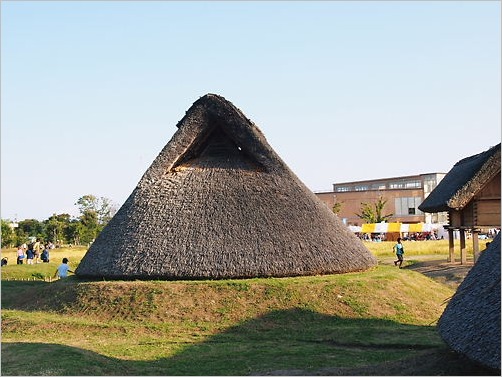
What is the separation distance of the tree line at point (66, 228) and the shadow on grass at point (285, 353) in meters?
47.7

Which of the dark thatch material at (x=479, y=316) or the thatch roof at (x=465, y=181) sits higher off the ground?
the thatch roof at (x=465, y=181)

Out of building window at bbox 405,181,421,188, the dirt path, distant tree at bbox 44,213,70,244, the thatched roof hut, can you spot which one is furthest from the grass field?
building window at bbox 405,181,421,188

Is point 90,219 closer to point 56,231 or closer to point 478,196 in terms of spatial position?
point 56,231

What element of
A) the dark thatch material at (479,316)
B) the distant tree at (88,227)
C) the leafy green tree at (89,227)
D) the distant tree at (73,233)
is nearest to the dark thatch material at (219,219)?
the dark thatch material at (479,316)

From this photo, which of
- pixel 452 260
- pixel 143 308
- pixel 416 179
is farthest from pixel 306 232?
pixel 416 179

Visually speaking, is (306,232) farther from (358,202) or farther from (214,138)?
(358,202)

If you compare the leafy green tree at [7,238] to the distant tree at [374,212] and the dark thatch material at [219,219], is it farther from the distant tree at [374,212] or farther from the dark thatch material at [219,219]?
the dark thatch material at [219,219]

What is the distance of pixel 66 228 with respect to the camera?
69.1 m

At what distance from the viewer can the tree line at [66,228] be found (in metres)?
62.9

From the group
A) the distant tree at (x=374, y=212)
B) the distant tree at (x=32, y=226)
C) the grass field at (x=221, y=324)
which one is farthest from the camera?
the distant tree at (x=32, y=226)

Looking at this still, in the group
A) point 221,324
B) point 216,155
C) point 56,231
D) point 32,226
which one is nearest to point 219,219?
point 216,155

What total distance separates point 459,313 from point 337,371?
2942 mm

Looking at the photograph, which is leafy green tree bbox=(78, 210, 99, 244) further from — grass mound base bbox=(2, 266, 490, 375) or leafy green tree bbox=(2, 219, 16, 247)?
grass mound base bbox=(2, 266, 490, 375)

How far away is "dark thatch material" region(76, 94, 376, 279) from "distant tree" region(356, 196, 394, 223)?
171 feet
